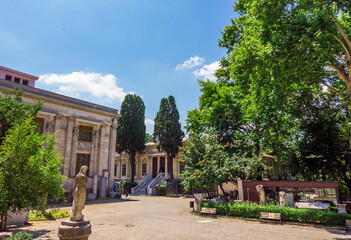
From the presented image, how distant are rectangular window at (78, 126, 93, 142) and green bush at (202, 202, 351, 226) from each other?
63.5 ft

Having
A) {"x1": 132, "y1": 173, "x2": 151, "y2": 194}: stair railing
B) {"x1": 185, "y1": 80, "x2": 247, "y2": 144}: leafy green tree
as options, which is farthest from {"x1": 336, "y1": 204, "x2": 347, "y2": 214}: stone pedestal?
{"x1": 132, "y1": 173, "x2": 151, "y2": 194}: stair railing

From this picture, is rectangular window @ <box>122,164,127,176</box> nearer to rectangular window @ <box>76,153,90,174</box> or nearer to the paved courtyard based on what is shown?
rectangular window @ <box>76,153,90,174</box>

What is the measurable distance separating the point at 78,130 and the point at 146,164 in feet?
72.8

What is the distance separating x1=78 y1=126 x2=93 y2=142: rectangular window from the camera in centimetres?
3004

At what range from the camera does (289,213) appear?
15898 mm

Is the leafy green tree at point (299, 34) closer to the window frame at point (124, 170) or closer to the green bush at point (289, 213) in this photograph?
the green bush at point (289, 213)

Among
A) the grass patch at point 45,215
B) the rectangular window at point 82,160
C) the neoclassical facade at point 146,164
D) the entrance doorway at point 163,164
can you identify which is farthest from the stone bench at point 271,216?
the entrance doorway at point 163,164

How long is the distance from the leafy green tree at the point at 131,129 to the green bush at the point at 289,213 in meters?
25.5

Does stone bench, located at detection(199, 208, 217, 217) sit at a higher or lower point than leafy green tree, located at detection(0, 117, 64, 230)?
lower

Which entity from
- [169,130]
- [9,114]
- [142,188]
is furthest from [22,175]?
[142,188]

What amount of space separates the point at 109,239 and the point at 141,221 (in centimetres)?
502

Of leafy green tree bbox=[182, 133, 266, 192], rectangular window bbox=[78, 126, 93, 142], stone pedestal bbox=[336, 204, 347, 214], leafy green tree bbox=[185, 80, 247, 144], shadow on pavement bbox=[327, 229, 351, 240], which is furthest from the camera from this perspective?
rectangular window bbox=[78, 126, 93, 142]

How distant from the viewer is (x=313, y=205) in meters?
17.1

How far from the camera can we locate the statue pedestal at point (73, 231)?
27.6ft
